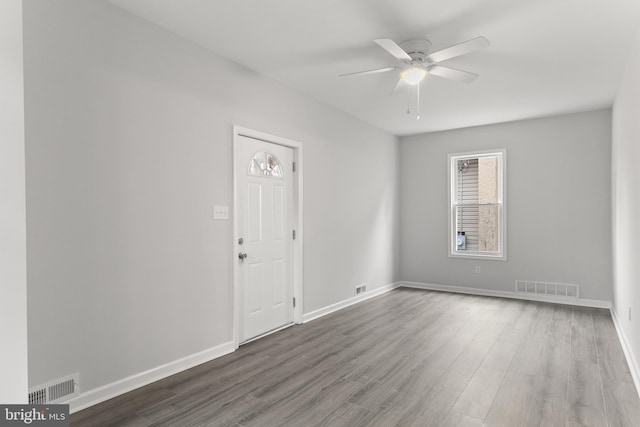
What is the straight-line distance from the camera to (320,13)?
8.72 feet

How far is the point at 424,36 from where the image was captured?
2.96m

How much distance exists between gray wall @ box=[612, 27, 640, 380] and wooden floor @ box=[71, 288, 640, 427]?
329 millimetres

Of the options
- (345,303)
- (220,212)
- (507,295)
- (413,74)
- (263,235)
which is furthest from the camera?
(507,295)

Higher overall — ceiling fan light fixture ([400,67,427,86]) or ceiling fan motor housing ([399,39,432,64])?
ceiling fan motor housing ([399,39,432,64])

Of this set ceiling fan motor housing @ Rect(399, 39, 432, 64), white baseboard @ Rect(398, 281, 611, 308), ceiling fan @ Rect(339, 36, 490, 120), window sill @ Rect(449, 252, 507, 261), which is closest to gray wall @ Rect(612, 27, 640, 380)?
white baseboard @ Rect(398, 281, 611, 308)

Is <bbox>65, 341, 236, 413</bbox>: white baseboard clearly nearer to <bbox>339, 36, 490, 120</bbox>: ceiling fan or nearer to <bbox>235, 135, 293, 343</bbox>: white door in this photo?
<bbox>235, 135, 293, 343</bbox>: white door

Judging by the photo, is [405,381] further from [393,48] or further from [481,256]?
[481,256]

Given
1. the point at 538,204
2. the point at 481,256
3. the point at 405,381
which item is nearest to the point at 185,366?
the point at 405,381

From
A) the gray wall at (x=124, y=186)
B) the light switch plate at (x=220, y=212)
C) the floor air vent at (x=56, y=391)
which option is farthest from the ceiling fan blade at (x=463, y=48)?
the floor air vent at (x=56, y=391)

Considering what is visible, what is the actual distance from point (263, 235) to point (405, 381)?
77.8 inches

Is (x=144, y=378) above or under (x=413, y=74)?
Result: under

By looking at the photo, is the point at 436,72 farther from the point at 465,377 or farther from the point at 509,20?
the point at 465,377

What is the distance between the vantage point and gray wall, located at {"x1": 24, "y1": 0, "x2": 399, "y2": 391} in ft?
7.27

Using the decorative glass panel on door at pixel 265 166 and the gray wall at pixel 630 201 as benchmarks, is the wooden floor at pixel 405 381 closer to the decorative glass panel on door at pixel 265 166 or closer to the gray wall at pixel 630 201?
the gray wall at pixel 630 201
